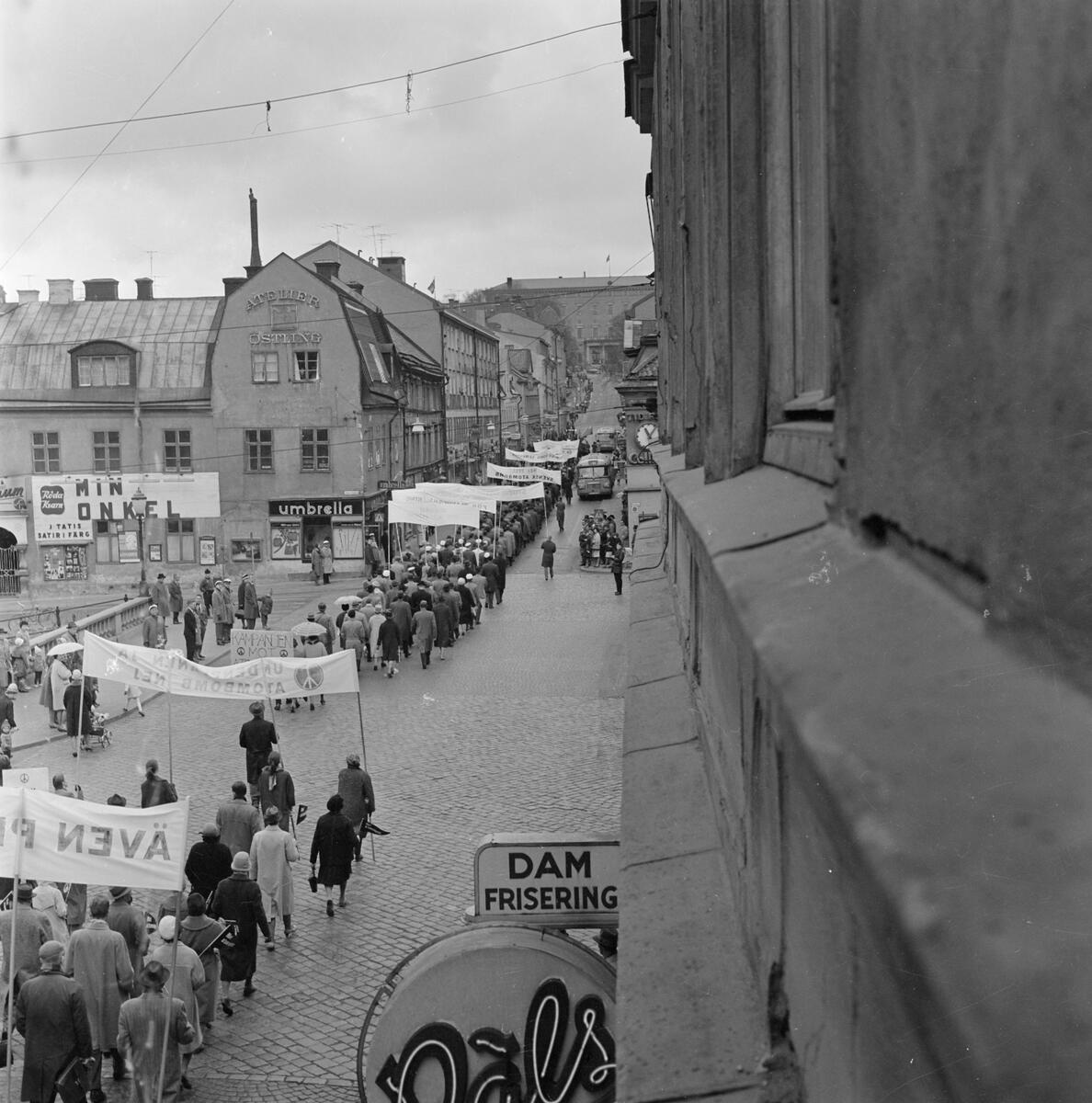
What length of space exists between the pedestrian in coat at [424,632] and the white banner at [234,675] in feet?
35.0

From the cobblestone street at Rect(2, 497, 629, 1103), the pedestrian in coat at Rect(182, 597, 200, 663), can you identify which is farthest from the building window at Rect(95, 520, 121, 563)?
the cobblestone street at Rect(2, 497, 629, 1103)

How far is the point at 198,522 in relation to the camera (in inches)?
1684

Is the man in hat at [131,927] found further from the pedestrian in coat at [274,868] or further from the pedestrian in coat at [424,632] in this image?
the pedestrian in coat at [424,632]

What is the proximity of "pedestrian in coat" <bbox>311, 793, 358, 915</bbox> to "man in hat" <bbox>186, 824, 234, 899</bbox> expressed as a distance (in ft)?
3.40

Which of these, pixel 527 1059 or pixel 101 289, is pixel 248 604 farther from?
pixel 101 289

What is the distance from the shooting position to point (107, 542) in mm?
42281

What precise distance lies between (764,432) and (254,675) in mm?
10183

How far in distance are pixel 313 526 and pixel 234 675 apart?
3099 cm

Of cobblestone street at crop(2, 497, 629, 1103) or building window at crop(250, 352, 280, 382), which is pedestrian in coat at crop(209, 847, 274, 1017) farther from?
building window at crop(250, 352, 280, 382)

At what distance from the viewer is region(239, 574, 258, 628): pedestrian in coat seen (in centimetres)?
2872

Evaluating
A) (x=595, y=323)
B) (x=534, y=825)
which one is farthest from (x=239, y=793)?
(x=595, y=323)

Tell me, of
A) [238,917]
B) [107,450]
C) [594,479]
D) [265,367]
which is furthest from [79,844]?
[594,479]

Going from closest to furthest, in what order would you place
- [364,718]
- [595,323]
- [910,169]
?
[910,169], [364,718], [595,323]

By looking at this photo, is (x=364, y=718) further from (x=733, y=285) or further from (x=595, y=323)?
(x=595, y=323)
